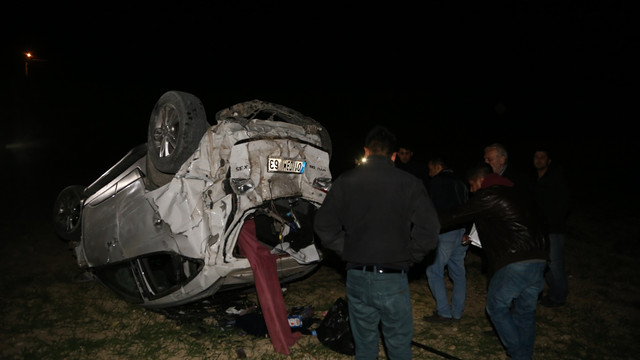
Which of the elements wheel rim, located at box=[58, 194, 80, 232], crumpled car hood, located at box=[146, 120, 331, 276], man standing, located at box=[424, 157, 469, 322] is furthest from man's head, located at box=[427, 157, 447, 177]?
wheel rim, located at box=[58, 194, 80, 232]

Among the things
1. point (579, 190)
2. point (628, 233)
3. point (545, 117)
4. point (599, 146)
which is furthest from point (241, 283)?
point (545, 117)

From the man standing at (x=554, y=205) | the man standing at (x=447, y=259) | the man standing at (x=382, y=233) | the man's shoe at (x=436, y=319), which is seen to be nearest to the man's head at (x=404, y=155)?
the man standing at (x=447, y=259)

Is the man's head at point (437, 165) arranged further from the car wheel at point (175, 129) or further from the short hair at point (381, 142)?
the car wheel at point (175, 129)

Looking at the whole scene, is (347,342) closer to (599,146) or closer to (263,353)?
(263,353)

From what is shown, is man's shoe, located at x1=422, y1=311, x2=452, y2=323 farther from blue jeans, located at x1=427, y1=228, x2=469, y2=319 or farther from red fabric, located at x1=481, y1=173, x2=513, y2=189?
red fabric, located at x1=481, y1=173, x2=513, y2=189

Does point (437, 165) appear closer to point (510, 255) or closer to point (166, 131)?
point (510, 255)

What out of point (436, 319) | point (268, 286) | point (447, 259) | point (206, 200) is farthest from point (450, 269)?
point (206, 200)

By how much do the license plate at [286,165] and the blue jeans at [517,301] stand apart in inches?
79.9

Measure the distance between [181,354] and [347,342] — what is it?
5.47ft

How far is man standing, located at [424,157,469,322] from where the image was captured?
452cm

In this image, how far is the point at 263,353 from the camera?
3973mm

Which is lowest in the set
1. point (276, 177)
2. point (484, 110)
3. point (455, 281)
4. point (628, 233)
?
point (628, 233)

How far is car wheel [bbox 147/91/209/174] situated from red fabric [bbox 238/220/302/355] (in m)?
0.96

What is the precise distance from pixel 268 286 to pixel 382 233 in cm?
167
